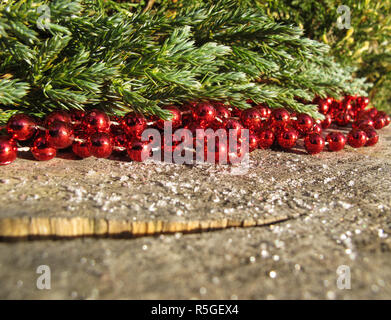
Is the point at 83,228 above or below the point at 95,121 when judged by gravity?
below

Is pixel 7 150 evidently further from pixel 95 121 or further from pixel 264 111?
pixel 264 111

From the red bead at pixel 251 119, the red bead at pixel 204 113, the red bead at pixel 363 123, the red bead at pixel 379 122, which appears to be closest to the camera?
the red bead at pixel 204 113

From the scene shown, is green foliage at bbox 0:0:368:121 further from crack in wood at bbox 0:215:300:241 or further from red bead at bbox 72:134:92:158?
crack in wood at bbox 0:215:300:241

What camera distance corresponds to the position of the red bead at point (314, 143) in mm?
1391

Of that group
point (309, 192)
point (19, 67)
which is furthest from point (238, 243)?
point (19, 67)

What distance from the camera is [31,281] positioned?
65cm

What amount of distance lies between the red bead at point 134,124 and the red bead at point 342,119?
1.16m

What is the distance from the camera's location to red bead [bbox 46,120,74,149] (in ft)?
3.78

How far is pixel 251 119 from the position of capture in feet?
4.65

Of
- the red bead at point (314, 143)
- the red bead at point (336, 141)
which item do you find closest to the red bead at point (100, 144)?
the red bead at point (314, 143)

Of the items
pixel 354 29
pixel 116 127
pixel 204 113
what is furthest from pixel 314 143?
pixel 354 29

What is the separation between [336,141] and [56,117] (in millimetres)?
1119

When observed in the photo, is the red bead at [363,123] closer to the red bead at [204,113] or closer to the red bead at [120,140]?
the red bead at [204,113]
